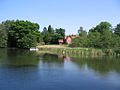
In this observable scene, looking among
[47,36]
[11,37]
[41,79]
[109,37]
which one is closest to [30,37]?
[11,37]

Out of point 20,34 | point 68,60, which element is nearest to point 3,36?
point 20,34

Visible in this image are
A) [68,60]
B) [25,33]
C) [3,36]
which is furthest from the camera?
[3,36]

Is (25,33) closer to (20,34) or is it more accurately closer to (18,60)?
(20,34)

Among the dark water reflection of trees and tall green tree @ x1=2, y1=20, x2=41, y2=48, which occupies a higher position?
tall green tree @ x1=2, y1=20, x2=41, y2=48

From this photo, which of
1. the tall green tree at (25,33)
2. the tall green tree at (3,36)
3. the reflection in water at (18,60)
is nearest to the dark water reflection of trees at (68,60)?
the reflection in water at (18,60)

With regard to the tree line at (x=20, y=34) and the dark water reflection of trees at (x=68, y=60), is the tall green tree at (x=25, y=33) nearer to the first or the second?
the tree line at (x=20, y=34)

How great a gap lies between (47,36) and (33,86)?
202 feet

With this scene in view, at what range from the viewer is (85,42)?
2010 inches

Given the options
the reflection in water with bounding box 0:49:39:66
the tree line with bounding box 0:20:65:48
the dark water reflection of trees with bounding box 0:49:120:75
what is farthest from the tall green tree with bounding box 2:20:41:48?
the dark water reflection of trees with bounding box 0:49:120:75

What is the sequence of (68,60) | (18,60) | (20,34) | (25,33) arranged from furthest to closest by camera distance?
(20,34) < (25,33) < (68,60) < (18,60)

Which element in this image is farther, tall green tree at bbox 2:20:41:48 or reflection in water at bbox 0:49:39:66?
tall green tree at bbox 2:20:41:48

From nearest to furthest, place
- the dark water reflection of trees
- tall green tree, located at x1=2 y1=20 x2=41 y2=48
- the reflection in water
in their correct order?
the dark water reflection of trees < the reflection in water < tall green tree, located at x1=2 y1=20 x2=41 y2=48

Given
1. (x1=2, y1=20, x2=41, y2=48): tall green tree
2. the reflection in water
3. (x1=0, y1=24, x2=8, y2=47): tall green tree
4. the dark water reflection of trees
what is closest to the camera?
the dark water reflection of trees

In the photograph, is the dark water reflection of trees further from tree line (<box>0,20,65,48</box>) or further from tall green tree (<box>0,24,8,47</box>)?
tall green tree (<box>0,24,8,47</box>)
